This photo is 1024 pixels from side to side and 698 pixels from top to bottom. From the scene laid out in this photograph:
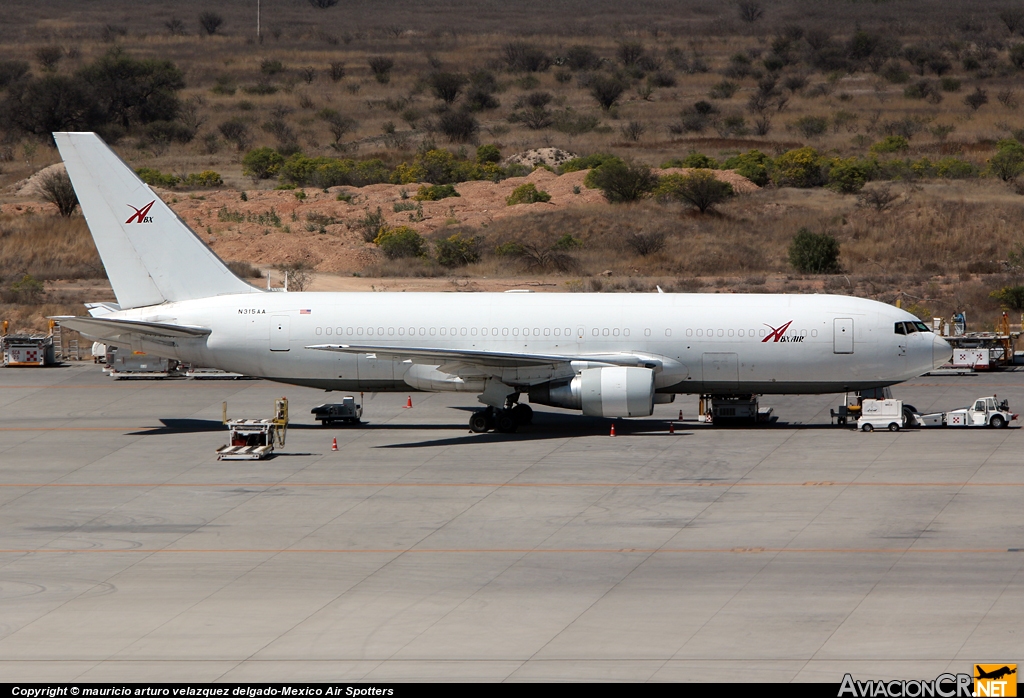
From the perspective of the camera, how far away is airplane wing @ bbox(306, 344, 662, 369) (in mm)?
38219

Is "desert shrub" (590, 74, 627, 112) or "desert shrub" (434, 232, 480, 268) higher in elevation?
"desert shrub" (590, 74, 627, 112)

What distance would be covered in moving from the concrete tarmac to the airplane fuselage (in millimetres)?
1896

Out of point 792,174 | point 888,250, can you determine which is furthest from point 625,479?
point 792,174

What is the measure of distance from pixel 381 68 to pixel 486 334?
12261 cm

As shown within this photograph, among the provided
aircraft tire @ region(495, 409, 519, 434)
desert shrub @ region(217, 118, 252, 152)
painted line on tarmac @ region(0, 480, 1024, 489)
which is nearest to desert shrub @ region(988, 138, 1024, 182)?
aircraft tire @ region(495, 409, 519, 434)

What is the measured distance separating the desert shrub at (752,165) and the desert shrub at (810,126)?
18.2 metres

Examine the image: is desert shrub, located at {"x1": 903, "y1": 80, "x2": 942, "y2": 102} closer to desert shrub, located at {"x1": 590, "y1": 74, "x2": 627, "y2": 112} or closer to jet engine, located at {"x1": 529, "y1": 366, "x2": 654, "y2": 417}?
desert shrub, located at {"x1": 590, "y1": 74, "x2": 627, "y2": 112}

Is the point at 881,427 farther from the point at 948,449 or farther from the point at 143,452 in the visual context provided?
the point at 143,452

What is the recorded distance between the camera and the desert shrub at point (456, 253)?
7481 cm

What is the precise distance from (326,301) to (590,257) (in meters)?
36.0

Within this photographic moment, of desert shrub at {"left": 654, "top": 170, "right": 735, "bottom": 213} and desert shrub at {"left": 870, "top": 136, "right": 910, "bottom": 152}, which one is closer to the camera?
desert shrub at {"left": 654, "top": 170, "right": 735, "bottom": 213}

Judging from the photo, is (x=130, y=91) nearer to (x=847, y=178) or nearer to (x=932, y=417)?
(x=847, y=178)

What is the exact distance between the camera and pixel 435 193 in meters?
89.8

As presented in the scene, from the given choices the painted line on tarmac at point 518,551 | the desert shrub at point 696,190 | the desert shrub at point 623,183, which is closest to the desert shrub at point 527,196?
the desert shrub at point 623,183
